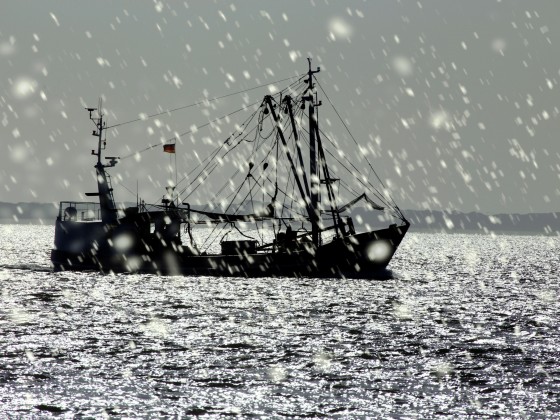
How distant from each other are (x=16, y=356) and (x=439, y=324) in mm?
21557

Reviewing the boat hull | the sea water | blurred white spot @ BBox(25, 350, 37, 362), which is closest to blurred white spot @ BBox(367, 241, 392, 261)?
the boat hull

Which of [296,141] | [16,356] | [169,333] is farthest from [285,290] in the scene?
[16,356]

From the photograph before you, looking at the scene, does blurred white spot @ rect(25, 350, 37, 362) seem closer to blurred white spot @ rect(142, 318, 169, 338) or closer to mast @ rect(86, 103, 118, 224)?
blurred white spot @ rect(142, 318, 169, 338)

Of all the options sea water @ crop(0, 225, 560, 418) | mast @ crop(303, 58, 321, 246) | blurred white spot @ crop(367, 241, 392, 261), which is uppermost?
mast @ crop(303, 58, 321, 246)

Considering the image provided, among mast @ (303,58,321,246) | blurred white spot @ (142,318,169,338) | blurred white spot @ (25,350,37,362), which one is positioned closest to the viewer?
blurred white spot @ (25,350,37,362)

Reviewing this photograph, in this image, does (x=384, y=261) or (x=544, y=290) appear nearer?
(x=544, y=290)

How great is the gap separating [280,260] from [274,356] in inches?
1719

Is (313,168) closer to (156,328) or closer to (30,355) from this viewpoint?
(156,328)

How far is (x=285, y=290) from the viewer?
58.8 m

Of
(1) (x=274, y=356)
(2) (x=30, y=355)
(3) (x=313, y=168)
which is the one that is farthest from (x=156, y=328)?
(3) (x=313, y=168)

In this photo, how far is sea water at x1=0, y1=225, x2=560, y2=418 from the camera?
1891 centimetres

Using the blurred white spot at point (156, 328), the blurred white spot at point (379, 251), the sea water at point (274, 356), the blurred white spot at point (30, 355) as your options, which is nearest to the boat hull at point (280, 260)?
the blurred white spot at point (379, 251)

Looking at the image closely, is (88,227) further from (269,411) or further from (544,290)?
(269,411)

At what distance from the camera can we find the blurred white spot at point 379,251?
68500 millimetres
